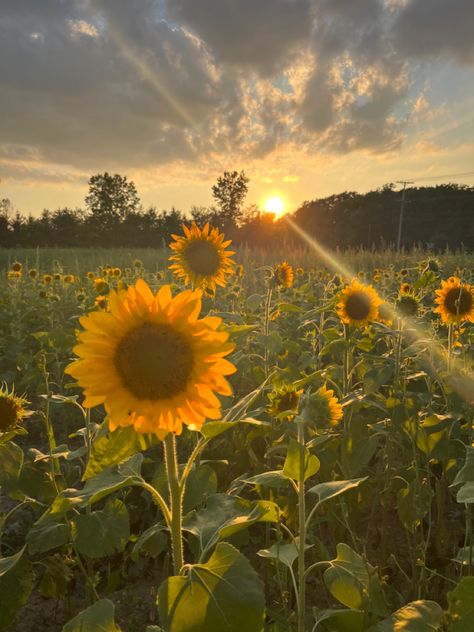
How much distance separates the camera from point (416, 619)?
1126mm

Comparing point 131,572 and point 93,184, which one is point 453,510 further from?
point 93,184

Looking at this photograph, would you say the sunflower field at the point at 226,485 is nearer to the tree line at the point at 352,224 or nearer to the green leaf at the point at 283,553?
the green leaf at the point at 283,553

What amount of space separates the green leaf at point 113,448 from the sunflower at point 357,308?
1.88m

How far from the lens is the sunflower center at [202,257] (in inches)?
112

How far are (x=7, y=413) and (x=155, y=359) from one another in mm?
960

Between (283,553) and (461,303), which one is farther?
(461,303)

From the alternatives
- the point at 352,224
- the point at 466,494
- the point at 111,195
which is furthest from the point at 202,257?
the point at 111,195

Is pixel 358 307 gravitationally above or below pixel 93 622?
above

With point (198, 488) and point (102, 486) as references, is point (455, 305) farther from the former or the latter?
point (102, 486)

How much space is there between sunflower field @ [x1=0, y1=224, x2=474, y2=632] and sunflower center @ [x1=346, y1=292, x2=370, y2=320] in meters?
0.01

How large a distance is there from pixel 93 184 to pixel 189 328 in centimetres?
7667

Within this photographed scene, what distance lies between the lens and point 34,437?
3730 millimetres

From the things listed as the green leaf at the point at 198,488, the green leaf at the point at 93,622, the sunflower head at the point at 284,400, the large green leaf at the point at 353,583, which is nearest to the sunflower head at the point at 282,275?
the sunflower head at the point at 284,400

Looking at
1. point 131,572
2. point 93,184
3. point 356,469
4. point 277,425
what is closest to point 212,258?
point 277,425
